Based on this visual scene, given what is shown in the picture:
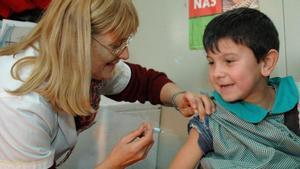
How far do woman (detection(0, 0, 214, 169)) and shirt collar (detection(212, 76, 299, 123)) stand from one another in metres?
0.07

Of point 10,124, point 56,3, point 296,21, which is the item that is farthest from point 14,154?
point 296,21

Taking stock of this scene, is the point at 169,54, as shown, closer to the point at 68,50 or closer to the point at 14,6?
the point at 14,6

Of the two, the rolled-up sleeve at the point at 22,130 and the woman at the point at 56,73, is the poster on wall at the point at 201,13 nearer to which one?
the woman at the point at 56,73

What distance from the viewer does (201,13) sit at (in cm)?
152

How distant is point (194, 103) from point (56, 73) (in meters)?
0.42

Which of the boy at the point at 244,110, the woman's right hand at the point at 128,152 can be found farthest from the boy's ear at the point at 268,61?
the woman's right hand at the point at 128,152

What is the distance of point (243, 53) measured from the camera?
95cm

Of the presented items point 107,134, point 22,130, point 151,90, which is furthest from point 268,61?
point 107,134

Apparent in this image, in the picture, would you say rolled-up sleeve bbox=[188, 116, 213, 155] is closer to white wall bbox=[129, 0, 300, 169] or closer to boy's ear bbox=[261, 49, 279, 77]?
boy's ear bbox=[261, 49, 279, 77]

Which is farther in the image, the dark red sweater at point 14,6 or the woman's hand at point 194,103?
the dark red sweater at point 14,6

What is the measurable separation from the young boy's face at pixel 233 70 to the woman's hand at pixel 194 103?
6 centimetres

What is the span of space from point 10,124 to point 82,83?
0.21m

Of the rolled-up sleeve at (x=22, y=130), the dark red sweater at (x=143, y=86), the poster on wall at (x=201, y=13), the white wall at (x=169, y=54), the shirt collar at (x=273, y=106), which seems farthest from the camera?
the white wall at (x=169, y=54)

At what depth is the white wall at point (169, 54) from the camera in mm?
1605
